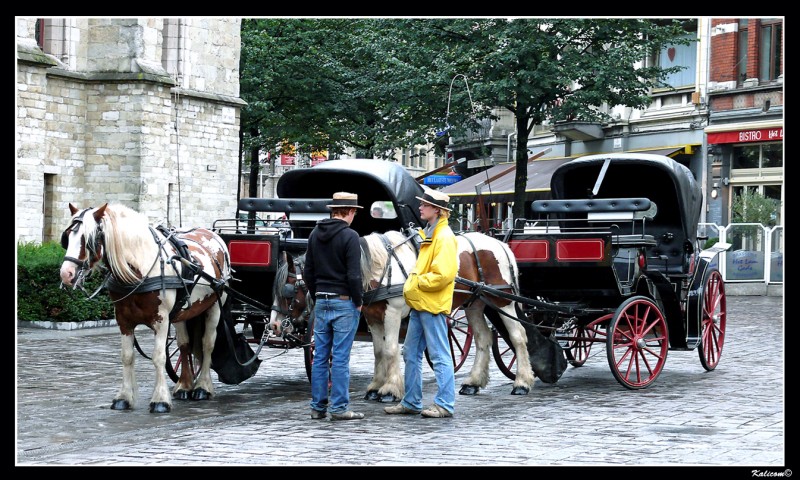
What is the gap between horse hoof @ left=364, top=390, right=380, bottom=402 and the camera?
10.3 meters

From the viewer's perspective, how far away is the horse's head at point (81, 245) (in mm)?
8969

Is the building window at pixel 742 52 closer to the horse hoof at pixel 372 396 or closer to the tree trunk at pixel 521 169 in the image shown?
the tree trunk at pixel 521 169

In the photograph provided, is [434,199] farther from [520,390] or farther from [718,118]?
[718,118]

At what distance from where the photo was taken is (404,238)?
10.5m

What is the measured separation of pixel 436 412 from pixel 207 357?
7.91ft

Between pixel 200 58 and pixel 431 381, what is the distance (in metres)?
21.4

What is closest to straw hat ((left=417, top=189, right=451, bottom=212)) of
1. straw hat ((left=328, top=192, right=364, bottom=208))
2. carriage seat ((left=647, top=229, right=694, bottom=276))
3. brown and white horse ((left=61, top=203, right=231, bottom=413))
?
straw hat ((left=328, top=192, right=364, bottom=208))

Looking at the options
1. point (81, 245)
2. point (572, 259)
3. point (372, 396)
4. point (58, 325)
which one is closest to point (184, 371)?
point (372, 396)

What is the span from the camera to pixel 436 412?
922 cm

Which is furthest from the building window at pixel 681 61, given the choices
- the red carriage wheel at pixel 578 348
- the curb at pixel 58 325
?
the red carriage wheel at pixel 578 348

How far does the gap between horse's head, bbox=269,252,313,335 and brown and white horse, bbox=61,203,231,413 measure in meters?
0.64

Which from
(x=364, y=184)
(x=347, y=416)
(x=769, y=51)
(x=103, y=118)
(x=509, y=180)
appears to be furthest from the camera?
(x=509, y=180)

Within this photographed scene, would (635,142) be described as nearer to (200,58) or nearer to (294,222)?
(200,58)
